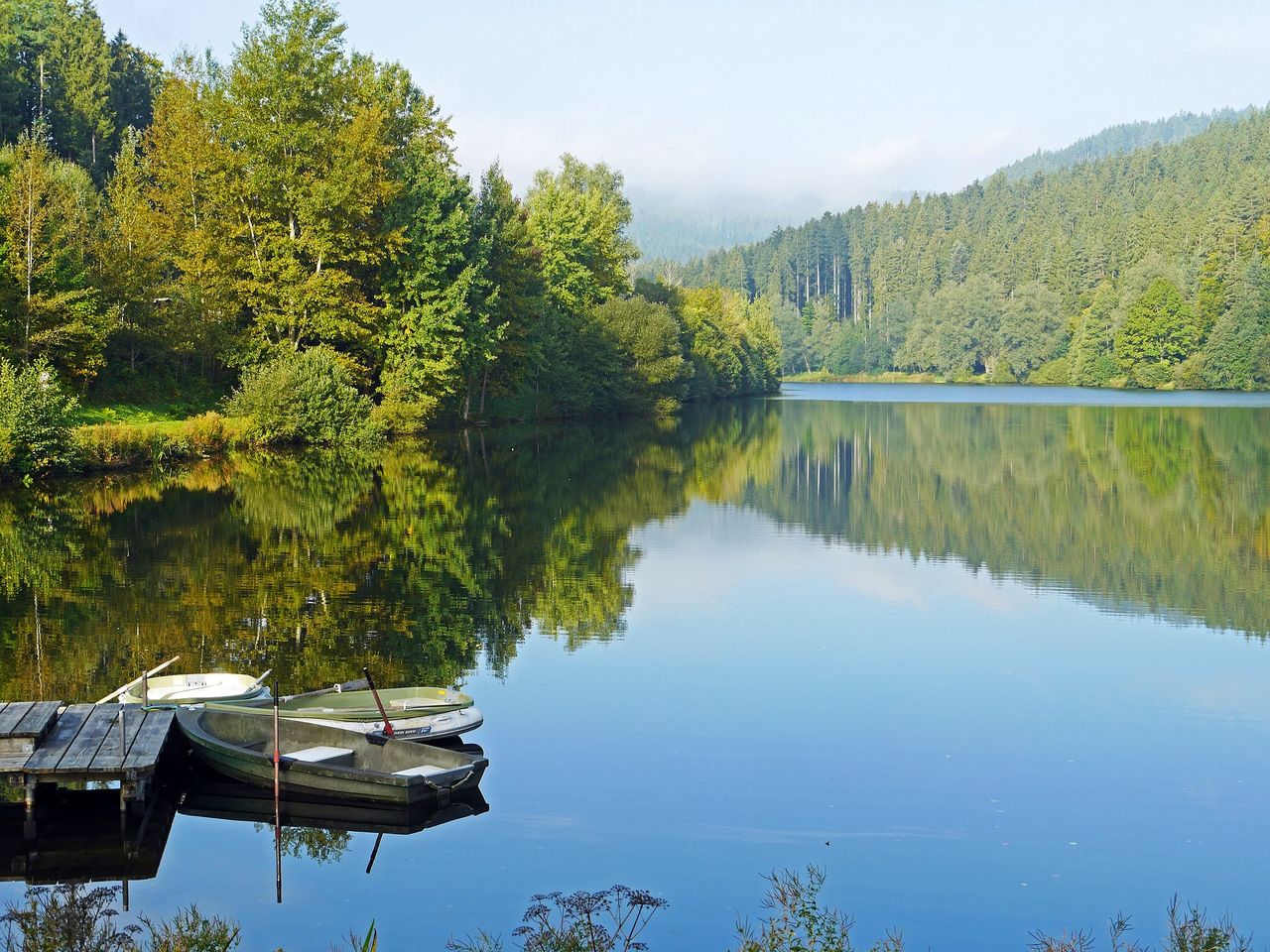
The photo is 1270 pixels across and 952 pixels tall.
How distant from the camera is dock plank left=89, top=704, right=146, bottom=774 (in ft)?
36.0

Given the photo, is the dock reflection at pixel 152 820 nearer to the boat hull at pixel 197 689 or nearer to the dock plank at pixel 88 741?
the dock plank at pixel 88 741

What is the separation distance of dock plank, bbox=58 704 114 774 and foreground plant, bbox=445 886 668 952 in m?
4.01

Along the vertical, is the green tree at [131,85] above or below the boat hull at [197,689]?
above

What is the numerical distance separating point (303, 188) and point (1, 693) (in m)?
39.9

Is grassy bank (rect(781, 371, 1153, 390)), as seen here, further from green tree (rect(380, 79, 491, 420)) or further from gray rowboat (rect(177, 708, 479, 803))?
gray rowboat (rect(177, 708, 479, 803))

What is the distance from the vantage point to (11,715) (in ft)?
39.1

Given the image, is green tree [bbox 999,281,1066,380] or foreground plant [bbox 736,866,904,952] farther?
green tree [bbox 999,281,1066,380]

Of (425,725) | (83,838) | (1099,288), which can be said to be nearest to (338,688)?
(425,725)


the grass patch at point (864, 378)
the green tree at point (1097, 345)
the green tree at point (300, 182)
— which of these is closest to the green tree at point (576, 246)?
the green tree at point (300, 182)

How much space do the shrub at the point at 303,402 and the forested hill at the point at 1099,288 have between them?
301ft

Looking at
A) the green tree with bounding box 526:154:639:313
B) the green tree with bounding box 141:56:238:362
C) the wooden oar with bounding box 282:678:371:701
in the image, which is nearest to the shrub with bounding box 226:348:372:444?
the green tree with bounding box 141:56:238:362

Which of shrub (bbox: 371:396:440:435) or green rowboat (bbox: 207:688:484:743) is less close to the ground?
shrub (bbox: 371:396:440:435)

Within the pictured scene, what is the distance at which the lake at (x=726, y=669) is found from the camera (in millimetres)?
10188

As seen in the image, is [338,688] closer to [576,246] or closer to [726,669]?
[726,669]
